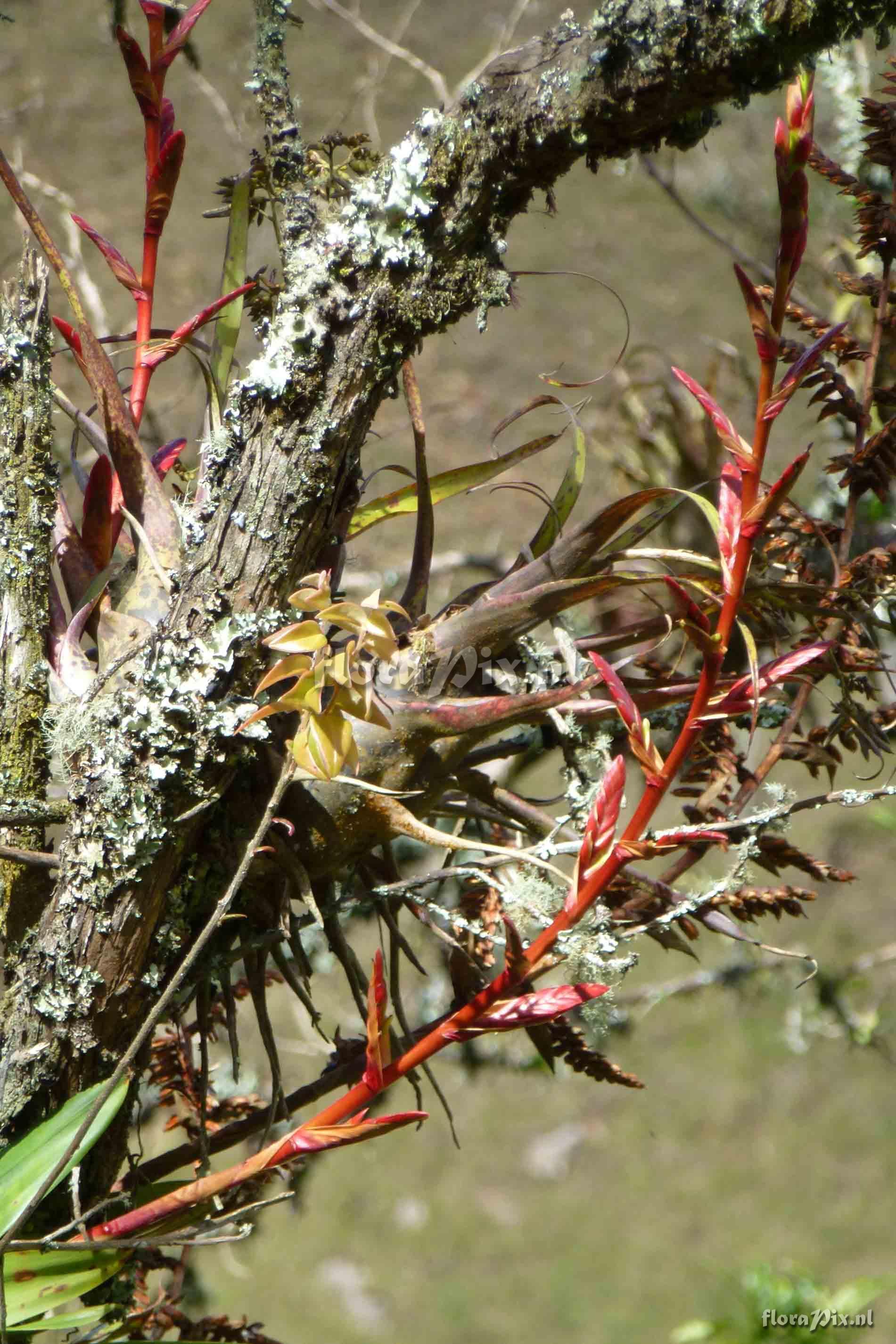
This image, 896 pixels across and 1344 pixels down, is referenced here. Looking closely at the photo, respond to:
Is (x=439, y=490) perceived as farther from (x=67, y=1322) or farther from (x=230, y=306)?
(x=67, y=1322)


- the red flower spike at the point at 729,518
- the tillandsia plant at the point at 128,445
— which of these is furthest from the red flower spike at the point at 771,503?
the tillandsia plant at the point at 128,445

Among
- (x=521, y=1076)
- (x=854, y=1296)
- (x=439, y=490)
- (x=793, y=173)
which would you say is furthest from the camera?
(x=521, y=1076)

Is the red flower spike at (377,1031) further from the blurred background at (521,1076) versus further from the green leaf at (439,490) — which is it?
the blurred background at (521,1076)

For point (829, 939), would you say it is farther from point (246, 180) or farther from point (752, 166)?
point (246, 180)

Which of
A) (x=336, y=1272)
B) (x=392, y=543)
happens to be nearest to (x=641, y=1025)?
(x=336, y=1272)

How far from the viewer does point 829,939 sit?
2229 millimetres

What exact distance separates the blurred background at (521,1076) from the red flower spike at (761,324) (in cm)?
129

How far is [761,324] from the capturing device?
1.07 ft

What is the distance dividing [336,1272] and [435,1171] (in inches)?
10.7

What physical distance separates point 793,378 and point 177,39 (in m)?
0.30

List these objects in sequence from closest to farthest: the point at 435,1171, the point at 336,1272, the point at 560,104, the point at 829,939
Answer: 1. the point at 560,104
2. the point at 336,1272
3. the point at 435,1171
4. the point at 829,939

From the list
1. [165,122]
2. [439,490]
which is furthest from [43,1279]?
[165,122]

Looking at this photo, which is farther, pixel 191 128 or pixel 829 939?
pixel 829 939

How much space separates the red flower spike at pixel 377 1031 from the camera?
35 cm
